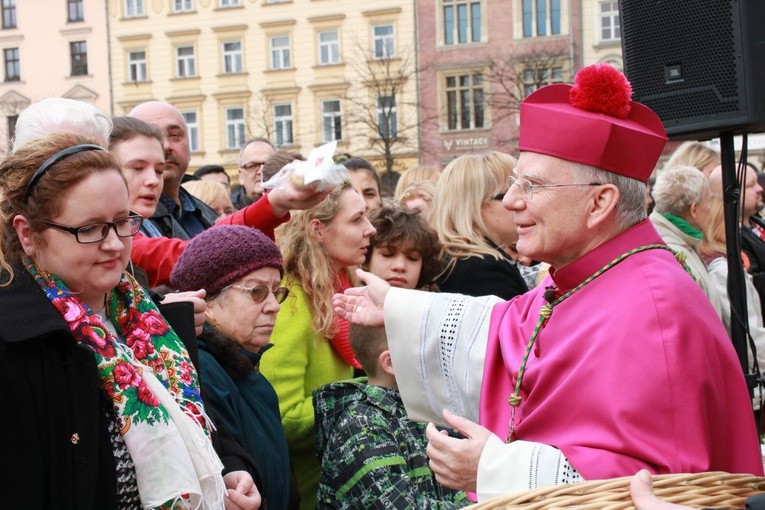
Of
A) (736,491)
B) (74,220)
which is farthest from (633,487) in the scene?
(74,220)

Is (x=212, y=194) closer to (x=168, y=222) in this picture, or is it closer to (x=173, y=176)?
(x=173, y=176)

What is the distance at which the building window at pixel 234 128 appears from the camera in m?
37.2

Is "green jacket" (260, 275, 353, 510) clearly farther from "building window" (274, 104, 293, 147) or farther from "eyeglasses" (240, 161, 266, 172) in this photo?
"building window" (274, 104, 293, 147)

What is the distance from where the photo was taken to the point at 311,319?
13.4 feet

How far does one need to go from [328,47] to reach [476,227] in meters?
32.8

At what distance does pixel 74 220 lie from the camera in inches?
98.7

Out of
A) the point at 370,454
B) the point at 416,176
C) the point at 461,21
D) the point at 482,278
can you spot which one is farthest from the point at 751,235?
the point at 461,21

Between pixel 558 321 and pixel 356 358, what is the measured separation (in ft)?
4.49

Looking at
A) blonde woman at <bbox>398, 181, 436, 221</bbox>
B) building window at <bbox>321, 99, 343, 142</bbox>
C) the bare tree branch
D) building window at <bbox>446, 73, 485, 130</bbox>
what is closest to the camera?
blonde woman at <bbox>398, 181, 436, 221</bbox>

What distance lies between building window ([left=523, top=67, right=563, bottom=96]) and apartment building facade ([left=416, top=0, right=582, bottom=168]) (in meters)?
0.08

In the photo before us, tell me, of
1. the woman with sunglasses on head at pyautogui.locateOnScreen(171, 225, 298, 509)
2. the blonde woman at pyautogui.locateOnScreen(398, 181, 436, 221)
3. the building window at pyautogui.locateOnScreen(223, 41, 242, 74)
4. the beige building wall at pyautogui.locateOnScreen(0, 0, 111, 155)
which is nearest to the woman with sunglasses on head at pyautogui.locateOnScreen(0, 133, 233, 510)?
the woman with sunglasses on head at pyautogui.locateOnScreen(171, 225, 298, 509)

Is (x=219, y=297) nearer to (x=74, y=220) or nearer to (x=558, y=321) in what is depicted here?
(x=74, y=220)

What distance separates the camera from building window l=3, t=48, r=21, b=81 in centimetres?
3990

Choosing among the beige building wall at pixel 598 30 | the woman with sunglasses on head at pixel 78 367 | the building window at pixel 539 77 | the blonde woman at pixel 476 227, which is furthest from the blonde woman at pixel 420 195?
the beige building wall at pixel 598 30
